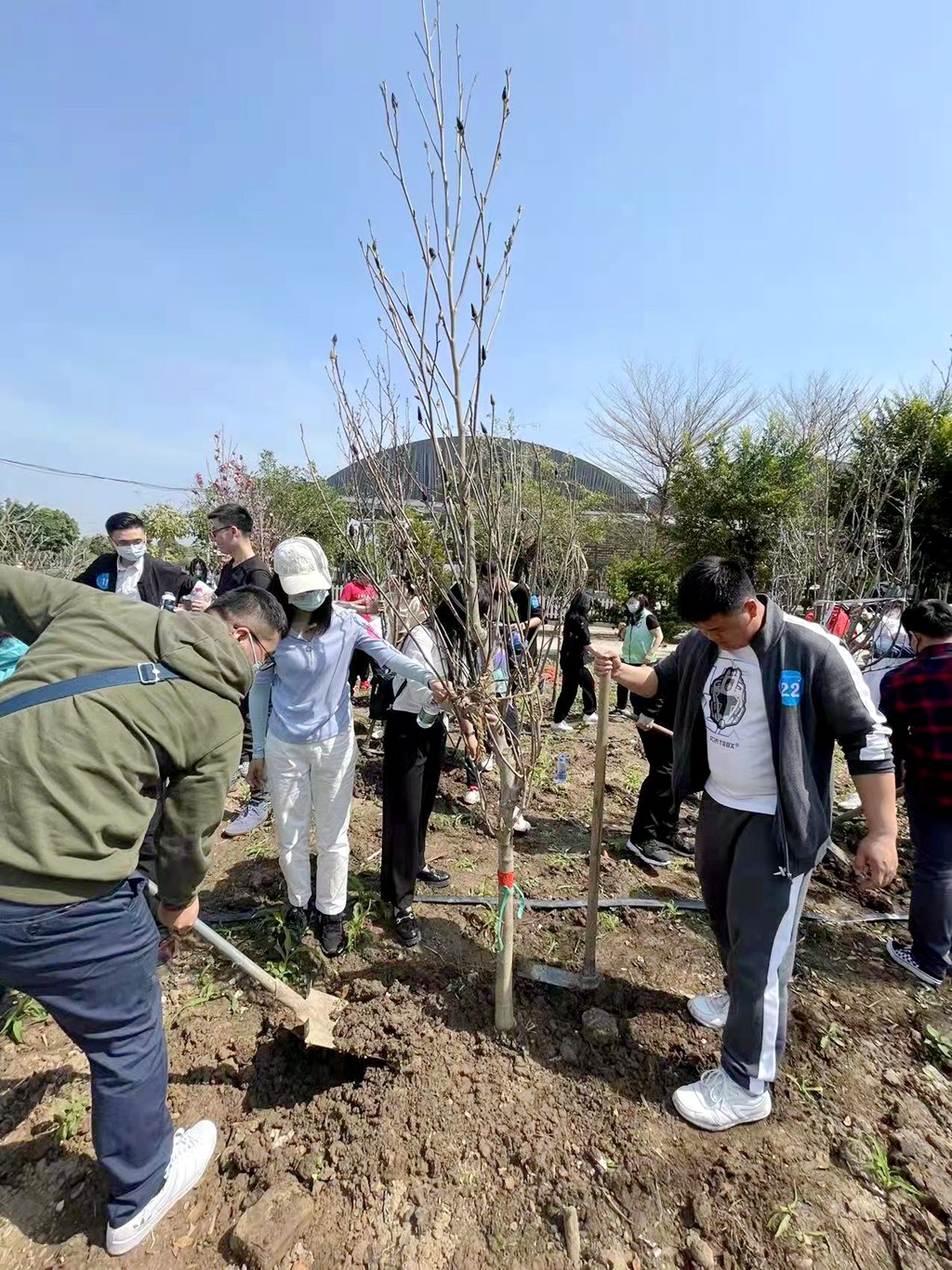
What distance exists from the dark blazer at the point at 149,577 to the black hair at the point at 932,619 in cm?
443

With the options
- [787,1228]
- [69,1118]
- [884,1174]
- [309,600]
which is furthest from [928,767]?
[69,1118]

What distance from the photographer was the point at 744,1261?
5.35 ft

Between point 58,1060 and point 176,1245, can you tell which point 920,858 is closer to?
point 176,1245

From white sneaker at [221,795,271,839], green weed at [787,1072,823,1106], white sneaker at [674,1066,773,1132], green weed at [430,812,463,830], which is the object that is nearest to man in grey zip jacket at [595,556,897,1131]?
white sneaker at [674,1066,773,1132]

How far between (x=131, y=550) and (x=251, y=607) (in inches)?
99.3

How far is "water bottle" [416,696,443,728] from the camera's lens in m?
2.66

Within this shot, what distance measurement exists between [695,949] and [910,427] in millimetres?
12529

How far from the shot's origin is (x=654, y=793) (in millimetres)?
3875

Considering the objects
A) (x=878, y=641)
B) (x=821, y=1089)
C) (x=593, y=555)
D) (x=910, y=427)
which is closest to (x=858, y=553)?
(x=878, y=641)

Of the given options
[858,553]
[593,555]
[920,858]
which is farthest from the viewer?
[593,555]

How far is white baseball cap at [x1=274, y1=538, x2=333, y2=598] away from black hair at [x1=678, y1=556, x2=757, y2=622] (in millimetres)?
1500

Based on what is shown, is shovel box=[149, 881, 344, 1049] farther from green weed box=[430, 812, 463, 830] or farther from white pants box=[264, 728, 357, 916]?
green weed box=[430, 812, 463, 830]

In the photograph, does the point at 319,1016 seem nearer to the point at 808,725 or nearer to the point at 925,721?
the point at 808,725

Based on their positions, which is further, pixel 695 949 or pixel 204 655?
pixel 695 949
